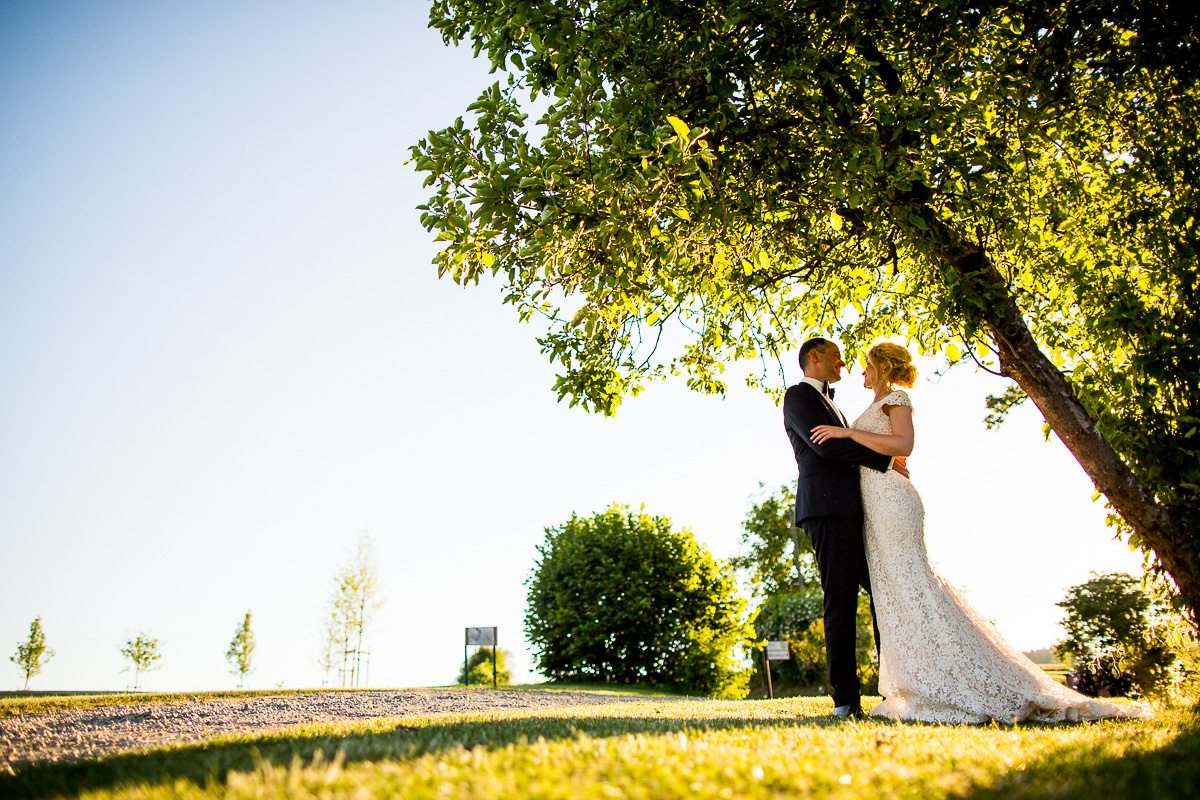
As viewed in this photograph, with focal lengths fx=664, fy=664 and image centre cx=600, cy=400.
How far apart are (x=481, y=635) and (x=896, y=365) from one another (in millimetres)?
12953

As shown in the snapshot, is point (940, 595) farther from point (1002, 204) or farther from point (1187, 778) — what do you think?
point (1002, 204)

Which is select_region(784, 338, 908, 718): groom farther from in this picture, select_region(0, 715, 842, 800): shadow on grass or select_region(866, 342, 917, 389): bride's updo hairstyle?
select_region(0, 715, 842, 800): shadow on grass

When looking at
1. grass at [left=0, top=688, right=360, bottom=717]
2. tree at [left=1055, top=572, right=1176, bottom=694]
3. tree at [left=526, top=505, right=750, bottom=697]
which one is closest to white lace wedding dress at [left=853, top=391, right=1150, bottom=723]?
tree at [left=1055, top=572, right=1176, bottom=694]

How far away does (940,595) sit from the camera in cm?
526

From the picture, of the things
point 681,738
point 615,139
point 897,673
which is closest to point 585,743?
point 681,738

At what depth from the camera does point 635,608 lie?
1634 cm

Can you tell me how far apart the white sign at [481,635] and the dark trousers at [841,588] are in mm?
11953

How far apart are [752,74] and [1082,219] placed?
5.08 metres

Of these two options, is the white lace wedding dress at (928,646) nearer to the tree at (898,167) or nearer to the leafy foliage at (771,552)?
the tree at (898,167)

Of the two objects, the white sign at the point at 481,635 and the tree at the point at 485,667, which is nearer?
the white sign at the point at 481,635

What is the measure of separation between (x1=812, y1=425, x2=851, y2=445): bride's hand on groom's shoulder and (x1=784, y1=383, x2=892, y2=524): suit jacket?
0.03m

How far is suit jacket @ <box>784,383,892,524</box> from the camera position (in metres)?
5.55

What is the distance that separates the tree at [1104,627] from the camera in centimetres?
1044

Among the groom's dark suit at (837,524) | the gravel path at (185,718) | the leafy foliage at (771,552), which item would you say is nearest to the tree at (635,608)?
the gravel path at (185,718)
